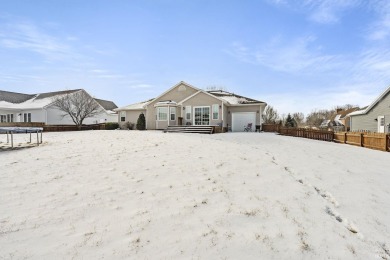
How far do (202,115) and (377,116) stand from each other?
17541 mm

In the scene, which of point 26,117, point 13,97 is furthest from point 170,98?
point 13,97

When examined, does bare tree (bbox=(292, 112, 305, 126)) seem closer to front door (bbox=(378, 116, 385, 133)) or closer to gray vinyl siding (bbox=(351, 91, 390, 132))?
gray vinyl siding (bbox=(351, 91, 390, 132))

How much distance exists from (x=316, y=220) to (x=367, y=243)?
2.69 ft

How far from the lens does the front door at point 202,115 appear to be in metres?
25.4

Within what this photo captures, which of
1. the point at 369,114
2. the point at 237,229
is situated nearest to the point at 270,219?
the point at 237,229

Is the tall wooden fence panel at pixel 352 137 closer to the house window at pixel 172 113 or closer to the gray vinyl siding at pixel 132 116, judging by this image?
the house window at pixel 172 113

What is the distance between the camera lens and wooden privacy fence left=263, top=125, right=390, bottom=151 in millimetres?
13727

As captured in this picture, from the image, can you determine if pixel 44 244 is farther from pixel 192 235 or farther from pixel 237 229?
pixel 237 229

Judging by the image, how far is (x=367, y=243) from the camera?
12.5ft

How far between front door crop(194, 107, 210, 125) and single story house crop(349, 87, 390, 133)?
16.6 m

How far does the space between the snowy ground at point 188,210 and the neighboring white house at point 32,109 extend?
2794cm

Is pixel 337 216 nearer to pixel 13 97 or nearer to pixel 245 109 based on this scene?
pixel 245 109

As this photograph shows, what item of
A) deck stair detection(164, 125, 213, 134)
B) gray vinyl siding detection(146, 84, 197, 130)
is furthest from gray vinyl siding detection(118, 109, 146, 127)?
deck stair detection(164, 125, 213, 134)

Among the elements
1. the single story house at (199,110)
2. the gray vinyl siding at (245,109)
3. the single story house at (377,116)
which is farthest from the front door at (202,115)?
the single story house at (377,116)
